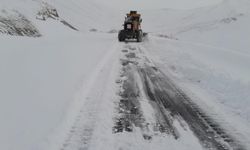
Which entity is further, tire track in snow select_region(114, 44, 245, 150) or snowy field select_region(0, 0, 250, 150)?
tire track in snow select_region(114, 44, 245, 150)

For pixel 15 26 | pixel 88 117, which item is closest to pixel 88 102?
pixel 88 117

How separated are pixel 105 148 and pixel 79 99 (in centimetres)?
285

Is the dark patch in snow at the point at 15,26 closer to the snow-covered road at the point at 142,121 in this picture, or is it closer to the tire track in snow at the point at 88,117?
the tire track in snow at the point at 88,117

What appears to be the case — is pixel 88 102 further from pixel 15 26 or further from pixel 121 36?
pixel 121 36

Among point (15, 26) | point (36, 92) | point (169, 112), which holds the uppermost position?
point (15, 26)

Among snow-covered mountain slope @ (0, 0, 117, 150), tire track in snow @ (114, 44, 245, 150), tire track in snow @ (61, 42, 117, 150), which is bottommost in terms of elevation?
tire track in snow @ (114, 44, 245, 150)

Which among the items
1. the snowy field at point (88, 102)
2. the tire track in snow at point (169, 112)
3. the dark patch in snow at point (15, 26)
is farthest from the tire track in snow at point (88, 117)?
the dark patch in snow at point (15, 26)

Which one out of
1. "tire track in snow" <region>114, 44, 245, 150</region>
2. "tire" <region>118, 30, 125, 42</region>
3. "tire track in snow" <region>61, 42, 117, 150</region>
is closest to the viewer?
"tire track in snow" <region>61, 42, 117, 150</region>

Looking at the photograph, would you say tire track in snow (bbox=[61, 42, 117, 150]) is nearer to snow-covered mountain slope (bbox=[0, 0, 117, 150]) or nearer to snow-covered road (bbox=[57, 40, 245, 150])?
snow-covered road (bbox=[57, 40, 245, 150])

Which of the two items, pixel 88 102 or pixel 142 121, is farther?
pixel 88 102

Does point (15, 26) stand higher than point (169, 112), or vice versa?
point (15, 26)

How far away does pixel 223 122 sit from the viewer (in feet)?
22.5

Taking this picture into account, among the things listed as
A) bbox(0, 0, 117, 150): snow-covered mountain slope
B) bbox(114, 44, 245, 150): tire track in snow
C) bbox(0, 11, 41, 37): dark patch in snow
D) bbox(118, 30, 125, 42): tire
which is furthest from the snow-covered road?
bbox(118, 30, 125, 42): tire

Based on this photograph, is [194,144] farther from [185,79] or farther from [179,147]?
[185,79]
